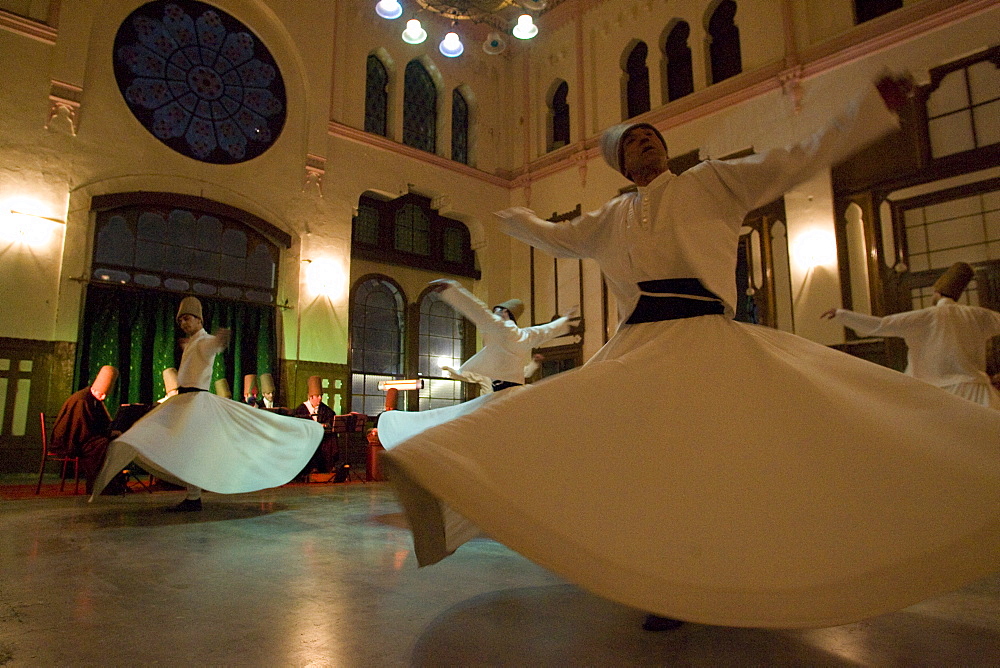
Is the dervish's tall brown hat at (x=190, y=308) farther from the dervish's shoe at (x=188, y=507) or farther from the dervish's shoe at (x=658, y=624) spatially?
the dervish's shoe at (x=658, y=624)

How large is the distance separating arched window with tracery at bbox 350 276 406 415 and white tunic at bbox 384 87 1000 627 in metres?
9.39

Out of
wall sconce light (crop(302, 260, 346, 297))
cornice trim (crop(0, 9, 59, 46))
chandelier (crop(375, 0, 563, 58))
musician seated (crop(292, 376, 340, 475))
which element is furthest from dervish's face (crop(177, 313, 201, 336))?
chandelier (crop(375, 0, 563, 58))

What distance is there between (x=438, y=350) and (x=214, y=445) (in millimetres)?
7510

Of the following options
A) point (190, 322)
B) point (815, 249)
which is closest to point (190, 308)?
point (190, 322)

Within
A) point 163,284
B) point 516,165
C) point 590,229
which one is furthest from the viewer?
point 516,165

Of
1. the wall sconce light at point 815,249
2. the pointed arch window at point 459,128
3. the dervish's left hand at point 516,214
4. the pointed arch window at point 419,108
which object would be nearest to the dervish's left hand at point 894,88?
the dervish's left hand at point 516,214

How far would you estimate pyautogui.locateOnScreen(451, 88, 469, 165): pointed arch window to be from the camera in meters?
12.4

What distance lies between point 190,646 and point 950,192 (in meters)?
8.91

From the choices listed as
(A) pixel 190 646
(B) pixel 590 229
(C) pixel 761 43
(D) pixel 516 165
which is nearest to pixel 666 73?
(C) pixel 761 43

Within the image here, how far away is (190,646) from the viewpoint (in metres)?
1.58

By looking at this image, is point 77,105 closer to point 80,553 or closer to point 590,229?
point 80,553

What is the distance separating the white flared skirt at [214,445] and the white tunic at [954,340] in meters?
4.24

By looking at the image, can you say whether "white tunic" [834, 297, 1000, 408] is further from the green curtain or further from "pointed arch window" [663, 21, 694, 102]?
the green curtain

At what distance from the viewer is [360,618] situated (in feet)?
5.95
